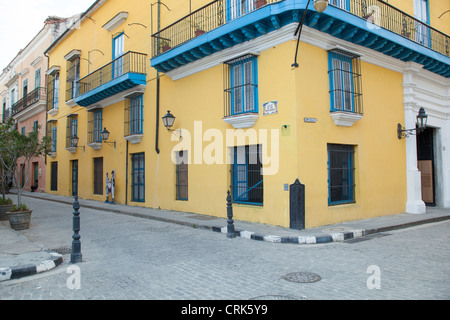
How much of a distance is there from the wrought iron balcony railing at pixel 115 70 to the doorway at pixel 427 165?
41.3 feet

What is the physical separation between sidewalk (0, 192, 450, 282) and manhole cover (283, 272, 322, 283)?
2435 millimetres

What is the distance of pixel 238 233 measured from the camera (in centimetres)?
859

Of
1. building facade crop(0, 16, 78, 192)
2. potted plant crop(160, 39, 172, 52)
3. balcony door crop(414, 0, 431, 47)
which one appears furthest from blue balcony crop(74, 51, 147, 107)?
balcony door crop(414, 0, 431, 47)

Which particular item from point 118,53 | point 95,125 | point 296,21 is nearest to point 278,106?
point 296,21

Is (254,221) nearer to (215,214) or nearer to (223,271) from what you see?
(215,214)

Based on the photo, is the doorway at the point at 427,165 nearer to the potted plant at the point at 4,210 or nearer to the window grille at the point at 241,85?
the window grille at the point at 241,85

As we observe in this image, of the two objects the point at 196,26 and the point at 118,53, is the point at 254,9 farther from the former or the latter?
the point at 118,53

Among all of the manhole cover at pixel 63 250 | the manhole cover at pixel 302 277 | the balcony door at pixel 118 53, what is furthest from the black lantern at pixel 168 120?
the manhole cover at pixel 302 277

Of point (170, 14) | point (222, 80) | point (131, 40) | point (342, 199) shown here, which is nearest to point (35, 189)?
point (131, 40)

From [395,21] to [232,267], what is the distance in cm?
1058

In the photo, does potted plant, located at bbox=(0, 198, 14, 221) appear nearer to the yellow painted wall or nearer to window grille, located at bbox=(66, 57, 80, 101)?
the yellow painted wall

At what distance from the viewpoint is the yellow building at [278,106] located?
9.17 metres

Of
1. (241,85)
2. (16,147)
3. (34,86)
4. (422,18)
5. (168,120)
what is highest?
(34,86)

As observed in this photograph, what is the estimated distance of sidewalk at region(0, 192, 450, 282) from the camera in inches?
228
